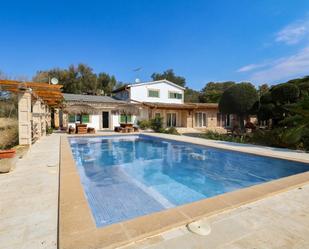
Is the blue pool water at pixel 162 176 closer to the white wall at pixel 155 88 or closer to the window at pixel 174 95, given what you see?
the white wall at pixel 155 88

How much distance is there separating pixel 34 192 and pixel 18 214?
90 cm

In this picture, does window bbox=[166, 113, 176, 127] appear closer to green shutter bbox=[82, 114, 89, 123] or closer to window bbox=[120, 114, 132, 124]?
window bbox=[120, 114, 132, 124]

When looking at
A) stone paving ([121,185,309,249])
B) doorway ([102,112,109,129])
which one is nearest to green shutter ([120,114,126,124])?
doorway ([102,112,109,129])

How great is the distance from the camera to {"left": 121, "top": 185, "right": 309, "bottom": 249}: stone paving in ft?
7.56

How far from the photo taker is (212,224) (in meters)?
2.76

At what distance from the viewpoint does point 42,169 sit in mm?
5543

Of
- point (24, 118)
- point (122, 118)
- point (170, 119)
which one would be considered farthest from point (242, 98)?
point (24, 118)

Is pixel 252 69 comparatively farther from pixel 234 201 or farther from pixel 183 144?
pixel 234 201

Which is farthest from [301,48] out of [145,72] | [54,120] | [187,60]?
[54,120]

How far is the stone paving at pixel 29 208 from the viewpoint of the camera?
2.37 meters

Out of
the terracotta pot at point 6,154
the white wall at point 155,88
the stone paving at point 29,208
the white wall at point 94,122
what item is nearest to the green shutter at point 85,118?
the white wall at point 94,122

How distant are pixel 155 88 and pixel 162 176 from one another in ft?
63.5

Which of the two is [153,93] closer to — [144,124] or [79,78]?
[144,124]

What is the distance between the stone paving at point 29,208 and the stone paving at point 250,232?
1227 millimetres
